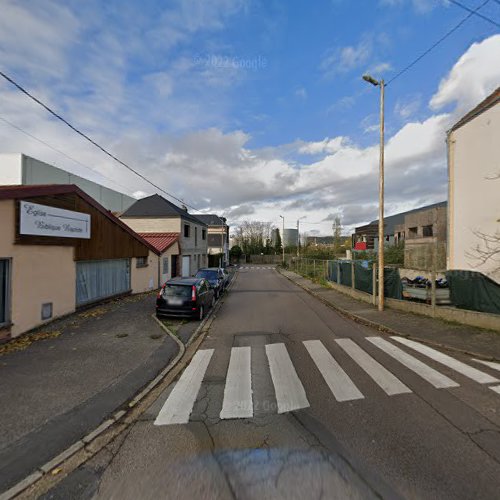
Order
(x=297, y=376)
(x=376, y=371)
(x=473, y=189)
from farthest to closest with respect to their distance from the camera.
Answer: (x=473, y=189) < (x=376, y=371) < (x=297, y=376)

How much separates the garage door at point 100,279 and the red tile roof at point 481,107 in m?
16.3

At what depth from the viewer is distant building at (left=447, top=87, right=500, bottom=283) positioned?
10828 millimetres

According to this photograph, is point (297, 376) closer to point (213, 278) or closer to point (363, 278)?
point (363, 278)

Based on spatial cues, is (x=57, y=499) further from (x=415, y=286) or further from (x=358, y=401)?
(x=415, y=286)

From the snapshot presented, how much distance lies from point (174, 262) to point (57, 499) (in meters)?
20.5

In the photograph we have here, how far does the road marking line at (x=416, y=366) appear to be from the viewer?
4.82m

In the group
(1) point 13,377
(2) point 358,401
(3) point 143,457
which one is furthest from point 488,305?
(1) point 13,377

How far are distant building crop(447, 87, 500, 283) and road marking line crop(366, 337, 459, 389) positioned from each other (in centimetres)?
689

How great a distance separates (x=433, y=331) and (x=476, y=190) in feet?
23.2

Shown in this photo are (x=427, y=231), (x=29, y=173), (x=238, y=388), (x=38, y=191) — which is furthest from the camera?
(x=427, y=231)

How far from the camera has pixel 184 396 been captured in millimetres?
4469

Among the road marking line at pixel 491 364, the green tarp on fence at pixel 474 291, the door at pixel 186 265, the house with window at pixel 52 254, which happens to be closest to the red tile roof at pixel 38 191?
the house with window at pixel 52 254

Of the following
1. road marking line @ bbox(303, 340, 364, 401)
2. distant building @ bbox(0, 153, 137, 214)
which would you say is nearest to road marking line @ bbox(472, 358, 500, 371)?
road marking line @ bbox(303, 340, 364, 401)

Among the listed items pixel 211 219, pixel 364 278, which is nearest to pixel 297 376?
pixel 364 278
